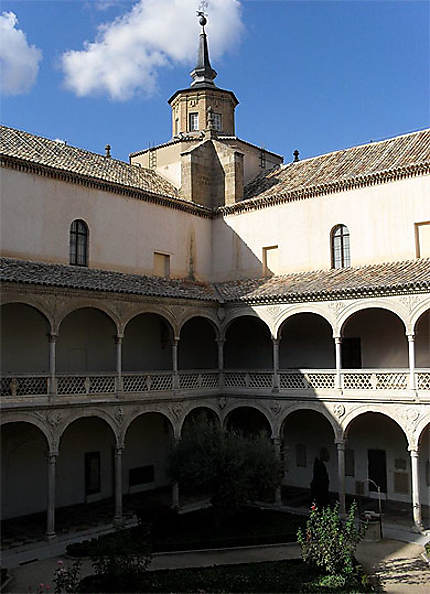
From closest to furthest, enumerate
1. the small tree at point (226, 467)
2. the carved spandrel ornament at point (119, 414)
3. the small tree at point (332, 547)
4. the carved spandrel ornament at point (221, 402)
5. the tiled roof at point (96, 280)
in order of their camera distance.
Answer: the small tree at point (332, 547) < the small tree at point (226, 467) < the tiled roof at point (96, 280) < the carved spandrel ornament at point (119, 414) < the carved spandrel ornament at point (221, 402)

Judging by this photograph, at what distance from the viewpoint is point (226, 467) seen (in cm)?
1730

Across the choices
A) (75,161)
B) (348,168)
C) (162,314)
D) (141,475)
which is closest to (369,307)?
(162,314)

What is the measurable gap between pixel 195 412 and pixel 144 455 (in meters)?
2.59

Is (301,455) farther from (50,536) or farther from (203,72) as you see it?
(203,72)

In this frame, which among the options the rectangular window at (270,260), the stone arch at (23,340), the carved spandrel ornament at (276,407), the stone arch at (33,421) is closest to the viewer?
the stone arch at (33,421)

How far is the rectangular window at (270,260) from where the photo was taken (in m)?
24.5

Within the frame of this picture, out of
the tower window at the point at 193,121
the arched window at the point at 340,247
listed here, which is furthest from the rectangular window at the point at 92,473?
the tower window at the point at 193,121

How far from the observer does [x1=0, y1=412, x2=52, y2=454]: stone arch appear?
54.5ft

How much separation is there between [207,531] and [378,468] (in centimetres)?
716

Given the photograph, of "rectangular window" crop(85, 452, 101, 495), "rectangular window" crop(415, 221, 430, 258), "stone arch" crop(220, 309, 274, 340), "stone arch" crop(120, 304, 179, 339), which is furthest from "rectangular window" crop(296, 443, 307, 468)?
"rectangular window" crop(415, 221, 430, 258)

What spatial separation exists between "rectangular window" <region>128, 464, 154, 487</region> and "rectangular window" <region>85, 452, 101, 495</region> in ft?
4.86

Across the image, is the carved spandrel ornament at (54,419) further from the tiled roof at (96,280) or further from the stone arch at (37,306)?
the tiled roof at (96,280)

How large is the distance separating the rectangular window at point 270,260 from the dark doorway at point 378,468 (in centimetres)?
744

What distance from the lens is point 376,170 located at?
22.2 meters
